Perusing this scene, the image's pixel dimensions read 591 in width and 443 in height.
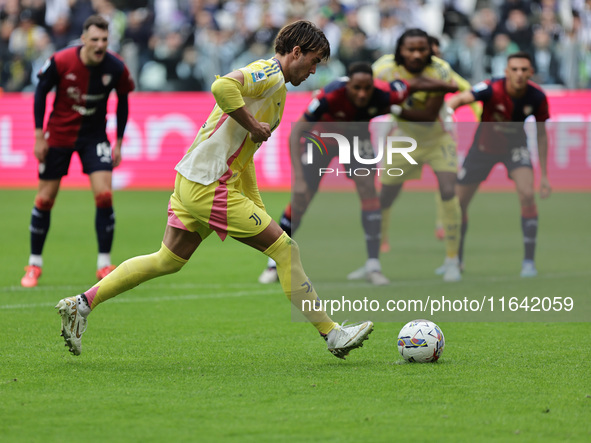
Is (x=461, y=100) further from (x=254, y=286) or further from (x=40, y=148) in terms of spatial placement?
(x=40, y=148)

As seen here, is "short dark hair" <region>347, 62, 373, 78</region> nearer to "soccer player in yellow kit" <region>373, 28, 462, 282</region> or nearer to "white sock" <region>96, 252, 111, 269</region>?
"soccer player in yellow kit" <region>373, 28, 462, 282</region>

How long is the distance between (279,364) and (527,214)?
5085 mm

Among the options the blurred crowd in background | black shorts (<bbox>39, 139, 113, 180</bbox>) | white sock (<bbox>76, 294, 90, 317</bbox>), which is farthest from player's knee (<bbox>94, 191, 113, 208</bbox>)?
the blurred crowd in background

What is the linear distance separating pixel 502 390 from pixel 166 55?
15.9 m

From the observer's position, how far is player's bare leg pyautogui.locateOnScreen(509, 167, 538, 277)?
10.2 metres

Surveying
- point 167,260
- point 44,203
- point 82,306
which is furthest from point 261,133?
point 44,203

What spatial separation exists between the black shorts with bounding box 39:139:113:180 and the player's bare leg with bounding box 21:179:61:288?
3.7 inches

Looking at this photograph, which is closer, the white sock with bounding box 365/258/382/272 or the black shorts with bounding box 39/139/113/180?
the black shorts with bounding box 39/139/113/180

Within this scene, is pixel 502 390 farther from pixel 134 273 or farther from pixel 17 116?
pixel 17 116

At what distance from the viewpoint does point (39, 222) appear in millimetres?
9562

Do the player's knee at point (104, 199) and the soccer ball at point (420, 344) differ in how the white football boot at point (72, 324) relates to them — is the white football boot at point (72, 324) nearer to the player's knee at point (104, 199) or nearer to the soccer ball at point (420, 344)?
the soccer ball at point (420, 344)

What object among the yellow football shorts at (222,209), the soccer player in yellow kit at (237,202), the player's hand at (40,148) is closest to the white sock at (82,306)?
the soccer player in yellow kit at (237,202)

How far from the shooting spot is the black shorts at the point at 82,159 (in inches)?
368

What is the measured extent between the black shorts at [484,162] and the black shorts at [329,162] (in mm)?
1187
